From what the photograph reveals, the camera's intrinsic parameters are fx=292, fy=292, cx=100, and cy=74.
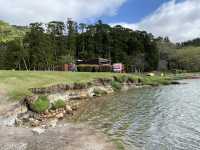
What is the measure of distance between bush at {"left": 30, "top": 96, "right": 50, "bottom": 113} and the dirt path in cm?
761

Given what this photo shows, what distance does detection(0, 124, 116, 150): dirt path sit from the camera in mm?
20234

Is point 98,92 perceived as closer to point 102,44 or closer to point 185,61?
point 102,44

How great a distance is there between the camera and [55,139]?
2248 cm

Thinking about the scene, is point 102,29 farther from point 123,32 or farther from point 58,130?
point 58,130

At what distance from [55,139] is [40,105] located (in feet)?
42.8

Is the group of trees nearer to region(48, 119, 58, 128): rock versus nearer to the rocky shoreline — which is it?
the rocky shoreline

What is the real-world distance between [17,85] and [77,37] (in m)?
124

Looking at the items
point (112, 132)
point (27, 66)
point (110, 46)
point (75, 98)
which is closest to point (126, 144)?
point (112, 132)

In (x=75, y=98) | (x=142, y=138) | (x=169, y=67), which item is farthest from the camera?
(x=169, y=67)

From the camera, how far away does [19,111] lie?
105ft

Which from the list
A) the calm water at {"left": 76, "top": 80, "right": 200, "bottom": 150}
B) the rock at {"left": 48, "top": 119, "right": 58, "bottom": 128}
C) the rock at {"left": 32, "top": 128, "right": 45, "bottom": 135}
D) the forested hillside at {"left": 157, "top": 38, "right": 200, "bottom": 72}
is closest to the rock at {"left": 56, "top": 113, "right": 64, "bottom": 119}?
the rock at {"left": 48, "top": 119, "right": 58, "bottom": 128}

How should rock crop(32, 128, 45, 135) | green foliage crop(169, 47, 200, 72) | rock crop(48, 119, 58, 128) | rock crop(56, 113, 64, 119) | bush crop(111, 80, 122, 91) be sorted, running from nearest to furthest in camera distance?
rock crop(32, 128, 45, 135) → rock crop(48, 119, 58, 128) → rock crop(56, 113, 64, 119) → bush crop(111, 80, 122, 91) → green foliage crop(169, 47, 200, 72)

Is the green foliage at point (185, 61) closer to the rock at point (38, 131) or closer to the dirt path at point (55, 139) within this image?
the dirt path at point (55, 139)

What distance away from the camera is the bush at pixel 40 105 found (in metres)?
34.1
